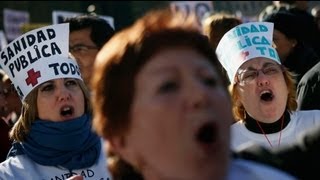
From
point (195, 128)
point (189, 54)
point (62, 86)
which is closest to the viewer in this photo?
point (195, 128)

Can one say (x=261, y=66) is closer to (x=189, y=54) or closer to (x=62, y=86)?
(x=62, y=86)

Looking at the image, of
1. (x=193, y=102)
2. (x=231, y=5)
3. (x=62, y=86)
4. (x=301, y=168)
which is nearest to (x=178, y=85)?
(x=193, y=102)

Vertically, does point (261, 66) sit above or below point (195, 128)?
below

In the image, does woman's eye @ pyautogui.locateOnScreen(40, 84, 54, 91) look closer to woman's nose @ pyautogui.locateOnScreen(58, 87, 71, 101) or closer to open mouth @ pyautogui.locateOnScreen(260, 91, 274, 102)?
woman's nose @ pyautogui.locateOnScreen(58, 87, 71, 101)

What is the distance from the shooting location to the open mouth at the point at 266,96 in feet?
13.5

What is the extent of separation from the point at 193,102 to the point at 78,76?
94.8 inches

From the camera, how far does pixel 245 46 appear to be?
4.38 m

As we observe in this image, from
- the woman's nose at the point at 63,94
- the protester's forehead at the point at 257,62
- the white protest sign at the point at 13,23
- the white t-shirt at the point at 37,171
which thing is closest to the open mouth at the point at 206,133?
the white t-shirt at the point at 37,171

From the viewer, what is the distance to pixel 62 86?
399 centimetres

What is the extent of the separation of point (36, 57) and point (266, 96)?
3.74ft

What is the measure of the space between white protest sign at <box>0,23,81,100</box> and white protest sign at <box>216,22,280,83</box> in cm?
77

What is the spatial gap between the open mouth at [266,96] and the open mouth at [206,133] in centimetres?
244

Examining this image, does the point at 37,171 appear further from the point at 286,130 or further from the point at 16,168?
the point at 286,130

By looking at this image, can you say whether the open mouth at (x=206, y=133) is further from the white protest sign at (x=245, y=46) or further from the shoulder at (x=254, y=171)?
the white protest sign at (x=245, y=46)
